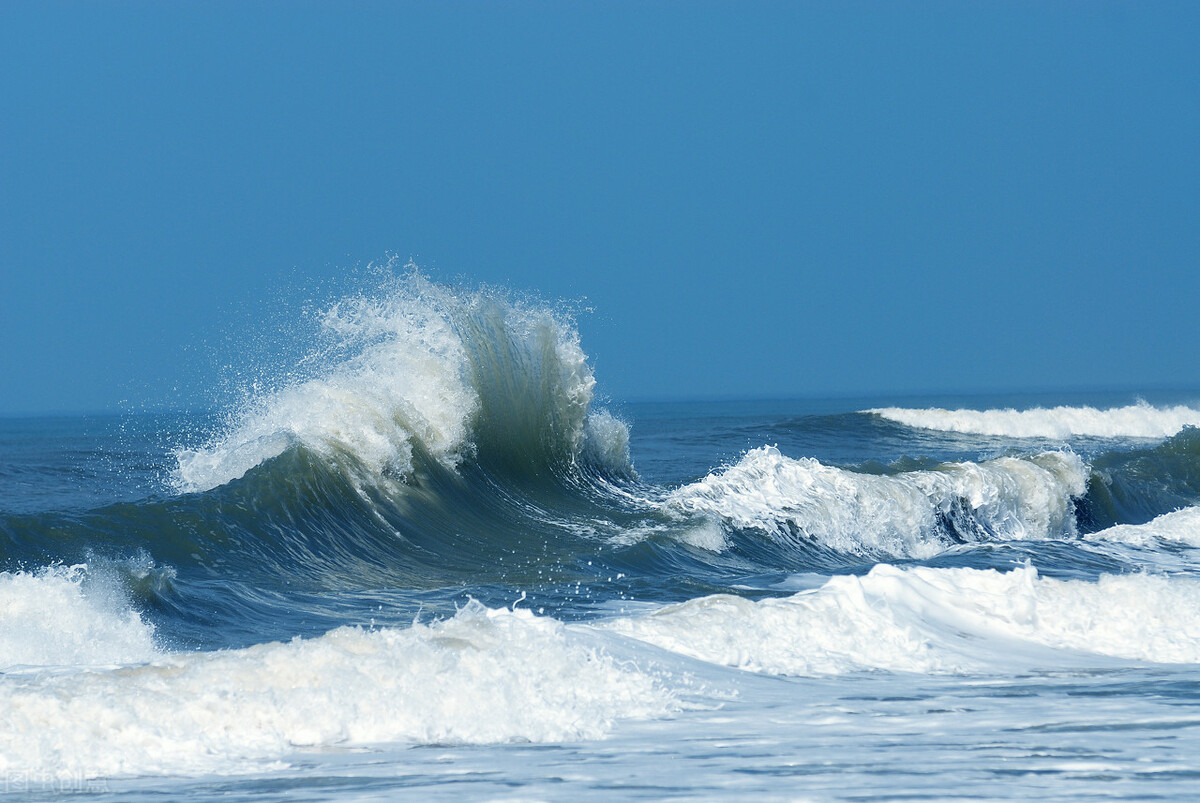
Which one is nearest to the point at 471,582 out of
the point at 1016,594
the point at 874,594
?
the point at 874,594

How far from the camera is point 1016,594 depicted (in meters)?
7.00

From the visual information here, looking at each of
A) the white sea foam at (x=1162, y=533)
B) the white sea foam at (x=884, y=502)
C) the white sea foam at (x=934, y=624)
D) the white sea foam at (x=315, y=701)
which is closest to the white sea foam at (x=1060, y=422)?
the white sea foam at (x=884, y=502)

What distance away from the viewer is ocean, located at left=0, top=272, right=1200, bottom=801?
3.71 metres

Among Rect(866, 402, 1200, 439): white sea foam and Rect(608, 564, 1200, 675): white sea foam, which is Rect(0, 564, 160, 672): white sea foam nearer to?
Rect(608, 564, 1200, 675): white sea foam

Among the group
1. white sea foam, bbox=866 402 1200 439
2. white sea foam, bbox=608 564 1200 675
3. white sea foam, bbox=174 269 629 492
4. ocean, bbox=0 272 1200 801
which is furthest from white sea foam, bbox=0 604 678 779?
white sea foam, bbox=866 402 1200 439

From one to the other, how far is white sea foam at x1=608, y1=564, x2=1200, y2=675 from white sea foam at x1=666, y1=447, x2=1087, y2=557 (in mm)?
4691

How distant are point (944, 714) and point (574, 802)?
1.95 metres

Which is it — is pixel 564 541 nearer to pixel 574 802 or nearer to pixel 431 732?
pixel 431 732

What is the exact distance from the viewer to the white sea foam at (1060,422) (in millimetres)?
40812

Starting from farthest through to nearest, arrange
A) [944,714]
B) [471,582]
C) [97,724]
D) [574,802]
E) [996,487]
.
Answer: [996,487] < [471,582] < [944,714] < [97,724] < [574,802]

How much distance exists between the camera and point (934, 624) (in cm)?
657

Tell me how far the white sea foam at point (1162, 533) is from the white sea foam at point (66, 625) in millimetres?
10132

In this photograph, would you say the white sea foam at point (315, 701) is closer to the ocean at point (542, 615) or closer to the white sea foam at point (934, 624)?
the ocean at point (542, 615)

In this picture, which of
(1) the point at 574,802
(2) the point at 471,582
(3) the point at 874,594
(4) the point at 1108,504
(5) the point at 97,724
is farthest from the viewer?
(4) the point at 1108,504
